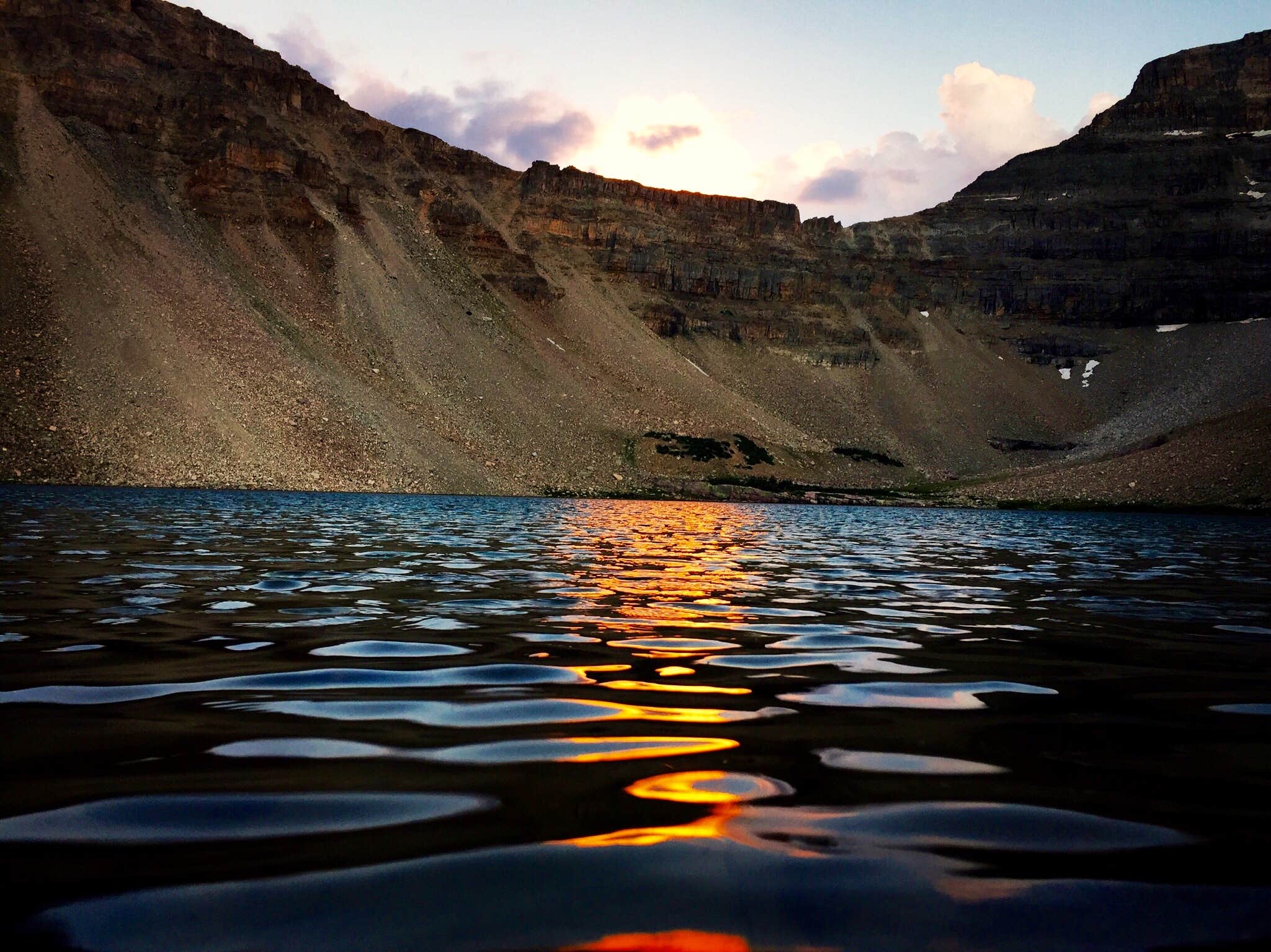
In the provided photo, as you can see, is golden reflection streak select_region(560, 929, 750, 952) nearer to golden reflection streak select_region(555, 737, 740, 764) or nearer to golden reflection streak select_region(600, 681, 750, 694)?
golden reflection streak select_region(555, 737, 740, 764)

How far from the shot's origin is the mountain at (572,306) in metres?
74.2

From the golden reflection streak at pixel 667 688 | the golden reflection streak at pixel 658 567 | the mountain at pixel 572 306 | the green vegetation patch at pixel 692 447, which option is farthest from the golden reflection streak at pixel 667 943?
the green vegetation patch at pixel 692 447

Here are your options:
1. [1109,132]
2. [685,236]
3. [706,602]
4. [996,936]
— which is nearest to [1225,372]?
[1109,132]

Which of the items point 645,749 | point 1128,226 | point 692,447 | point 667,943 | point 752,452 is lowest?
point 645,749

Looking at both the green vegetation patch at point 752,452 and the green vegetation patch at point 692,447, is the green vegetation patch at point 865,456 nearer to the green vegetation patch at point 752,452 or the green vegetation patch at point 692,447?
the green vegetation patch at point 752,452

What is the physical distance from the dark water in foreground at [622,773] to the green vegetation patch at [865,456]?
112 meters

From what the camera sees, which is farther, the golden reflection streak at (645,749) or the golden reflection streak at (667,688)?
the golden reflection streak at (667,688)

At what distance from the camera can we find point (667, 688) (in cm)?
693

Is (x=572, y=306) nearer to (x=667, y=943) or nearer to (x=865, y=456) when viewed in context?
(x=865, y=456)

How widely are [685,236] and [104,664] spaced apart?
147 m

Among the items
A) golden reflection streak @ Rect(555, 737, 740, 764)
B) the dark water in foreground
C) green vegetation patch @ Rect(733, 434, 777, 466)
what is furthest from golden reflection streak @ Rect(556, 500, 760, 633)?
green vegetation patch @ Rect(733, 434, 777, 466)

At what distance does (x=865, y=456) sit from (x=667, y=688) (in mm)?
120497

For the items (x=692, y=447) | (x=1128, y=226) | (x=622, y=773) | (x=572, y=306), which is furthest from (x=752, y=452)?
(x=622, y=773)

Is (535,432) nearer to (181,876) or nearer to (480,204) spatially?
(480,204)
